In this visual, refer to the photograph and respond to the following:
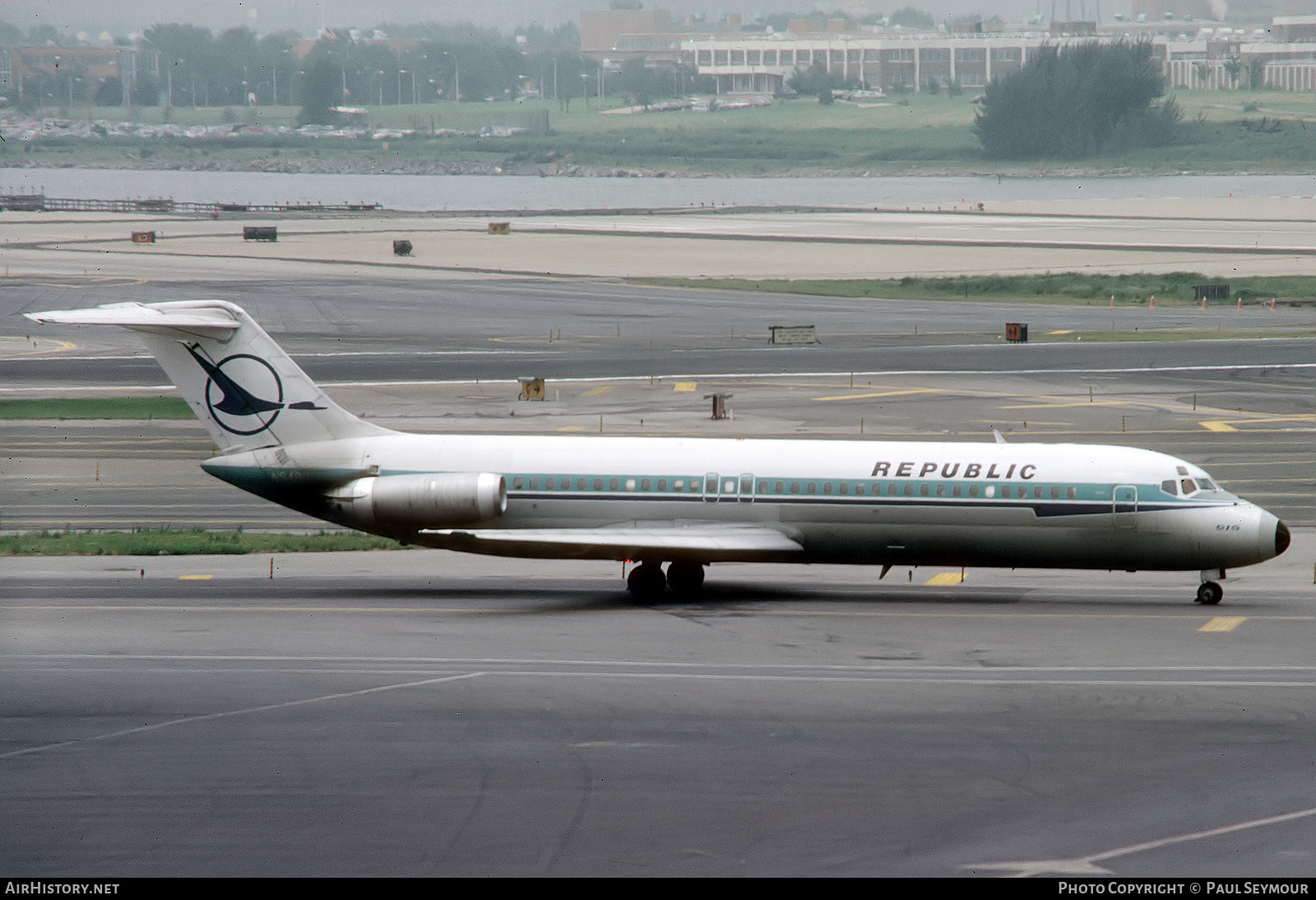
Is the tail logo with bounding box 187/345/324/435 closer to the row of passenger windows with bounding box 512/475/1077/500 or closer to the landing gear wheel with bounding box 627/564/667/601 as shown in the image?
the row of passenger windows with bounding box 512/475/1077/500

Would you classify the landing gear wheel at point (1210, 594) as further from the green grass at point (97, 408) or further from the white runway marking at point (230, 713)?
the green grass at point (97, 408)

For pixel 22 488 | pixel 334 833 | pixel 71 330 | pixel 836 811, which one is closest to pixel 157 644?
pixel 334 833

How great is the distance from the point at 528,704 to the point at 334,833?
696cm

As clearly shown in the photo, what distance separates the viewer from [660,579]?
115 feet

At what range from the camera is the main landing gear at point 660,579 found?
34.9 m

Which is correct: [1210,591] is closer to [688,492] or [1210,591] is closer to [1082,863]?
[688,492]

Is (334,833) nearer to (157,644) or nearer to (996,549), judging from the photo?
(157,644)

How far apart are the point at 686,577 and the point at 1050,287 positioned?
83.6 meters

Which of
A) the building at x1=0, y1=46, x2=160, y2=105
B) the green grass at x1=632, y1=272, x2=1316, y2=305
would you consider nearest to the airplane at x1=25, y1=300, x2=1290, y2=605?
the building at x1=0, y1=46, x2=160, y2=105

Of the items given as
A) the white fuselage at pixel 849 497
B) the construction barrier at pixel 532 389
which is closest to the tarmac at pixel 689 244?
the construction barrier at pixel 532 389

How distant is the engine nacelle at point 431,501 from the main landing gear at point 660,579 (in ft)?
10.8

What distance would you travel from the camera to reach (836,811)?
19.5 metres

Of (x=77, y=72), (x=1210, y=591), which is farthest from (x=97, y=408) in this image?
(x=77, y=72)

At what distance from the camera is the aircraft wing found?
33.5 m
